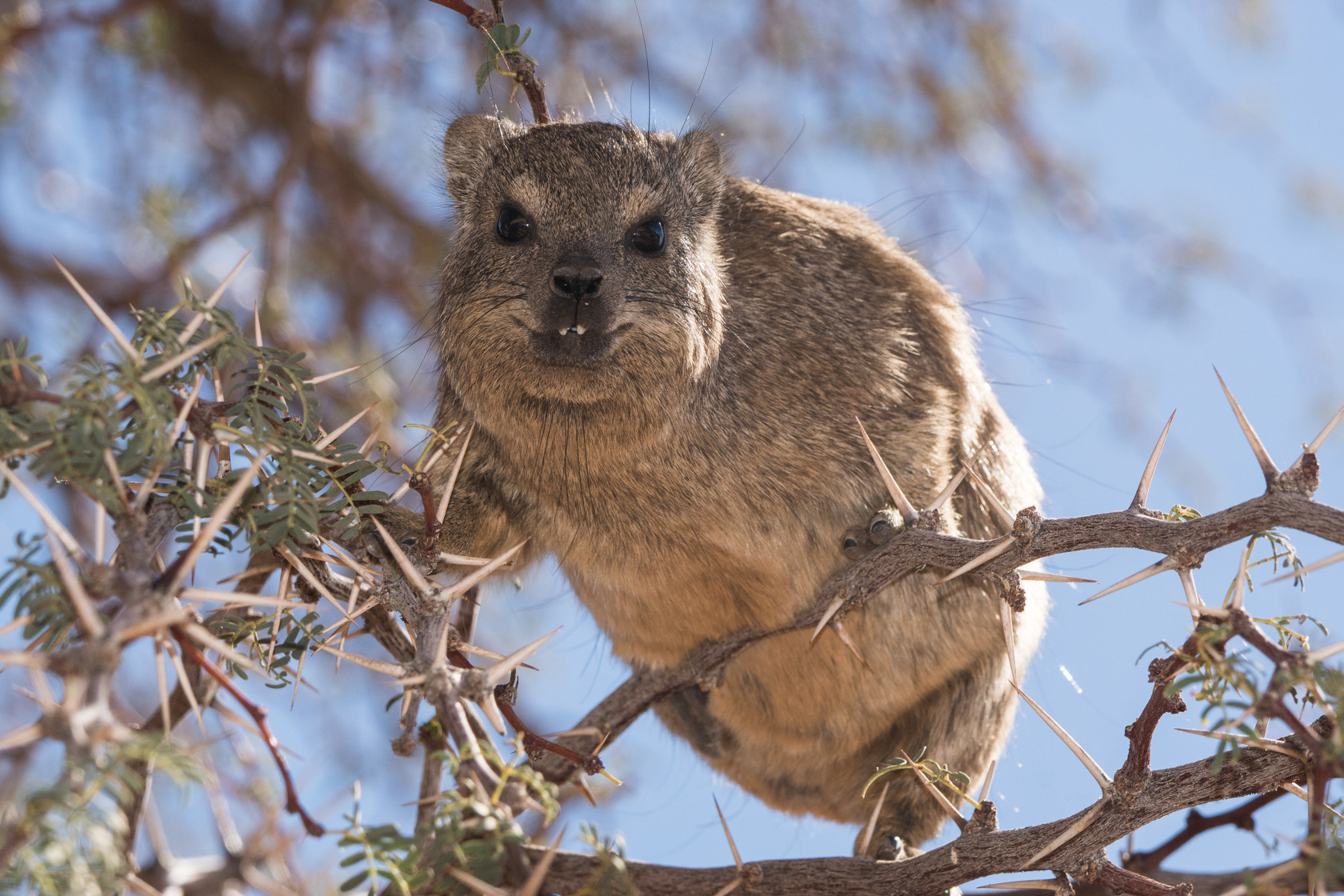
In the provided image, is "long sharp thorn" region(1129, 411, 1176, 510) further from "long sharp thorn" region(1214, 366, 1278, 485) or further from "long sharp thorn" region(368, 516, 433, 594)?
"long sharp thorn" region(368, 516, 433, 594)

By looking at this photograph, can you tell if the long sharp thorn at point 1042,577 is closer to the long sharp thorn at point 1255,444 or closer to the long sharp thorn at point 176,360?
the long sharp thorn at point 1255,444

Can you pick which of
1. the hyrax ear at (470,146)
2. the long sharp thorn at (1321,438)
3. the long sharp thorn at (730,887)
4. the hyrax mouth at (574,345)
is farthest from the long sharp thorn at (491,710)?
the hyrax ear at (470,146)

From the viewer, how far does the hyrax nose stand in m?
2.72

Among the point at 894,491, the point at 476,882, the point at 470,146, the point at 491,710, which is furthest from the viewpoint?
the point at 470,146

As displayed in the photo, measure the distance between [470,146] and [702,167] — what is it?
673 millimetres

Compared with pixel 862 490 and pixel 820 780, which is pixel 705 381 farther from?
pixel 820 780

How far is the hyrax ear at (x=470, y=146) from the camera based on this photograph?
10.9 feet

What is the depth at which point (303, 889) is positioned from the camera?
214 cm

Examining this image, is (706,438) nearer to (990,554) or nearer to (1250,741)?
(990,554)

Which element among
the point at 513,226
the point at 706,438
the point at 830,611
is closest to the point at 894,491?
the point at 830,611

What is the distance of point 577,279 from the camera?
2729 mm

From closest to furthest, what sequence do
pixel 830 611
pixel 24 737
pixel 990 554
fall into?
pixel 24 737 → pixel 990 554 → pixel 830 611

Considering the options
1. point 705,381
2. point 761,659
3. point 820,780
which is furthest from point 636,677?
point 705,381

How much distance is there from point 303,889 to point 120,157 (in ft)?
11.4
